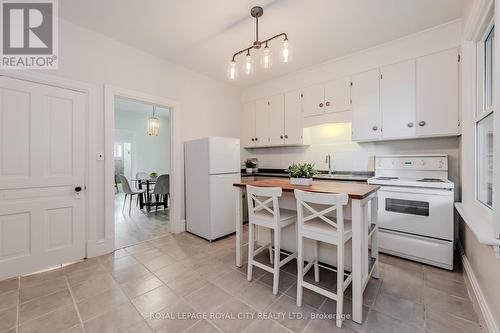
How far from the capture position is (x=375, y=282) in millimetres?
2037

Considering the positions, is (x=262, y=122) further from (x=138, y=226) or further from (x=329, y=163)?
(x=138, y=226)

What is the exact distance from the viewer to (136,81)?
3049mm

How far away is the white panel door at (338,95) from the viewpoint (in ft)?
10.7

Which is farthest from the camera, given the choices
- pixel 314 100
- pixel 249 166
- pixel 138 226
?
pixel 249 166

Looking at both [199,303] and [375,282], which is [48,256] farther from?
[375,282]

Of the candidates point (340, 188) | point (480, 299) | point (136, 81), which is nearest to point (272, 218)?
point (340, 188)

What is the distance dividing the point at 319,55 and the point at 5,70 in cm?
380

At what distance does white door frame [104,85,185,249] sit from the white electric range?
2.91m

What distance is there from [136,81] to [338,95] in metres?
3.06

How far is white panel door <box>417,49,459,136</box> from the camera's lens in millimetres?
2473

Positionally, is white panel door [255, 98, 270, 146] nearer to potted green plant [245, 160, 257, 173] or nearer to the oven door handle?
potted green plant [245, 160, 257, 173]

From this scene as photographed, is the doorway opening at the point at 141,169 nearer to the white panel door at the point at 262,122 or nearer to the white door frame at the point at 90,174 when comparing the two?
the white door frame at the point at 90,174

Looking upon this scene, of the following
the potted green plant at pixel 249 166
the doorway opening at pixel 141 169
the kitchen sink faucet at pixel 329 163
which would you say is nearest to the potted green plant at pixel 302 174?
the kitchen sink faucet at pixel 329 163

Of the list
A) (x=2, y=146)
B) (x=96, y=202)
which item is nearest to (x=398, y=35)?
(x=96, y=202)
